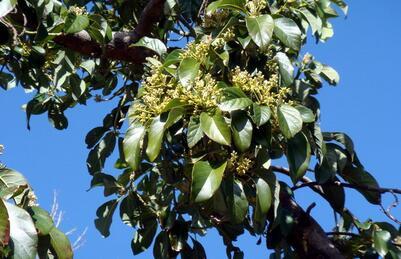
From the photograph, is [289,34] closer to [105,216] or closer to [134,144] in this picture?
[134,144]

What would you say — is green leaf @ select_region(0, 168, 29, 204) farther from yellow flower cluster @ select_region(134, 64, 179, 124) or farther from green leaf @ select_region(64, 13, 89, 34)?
green leaf @ select_region(64, 13, 89, 34)

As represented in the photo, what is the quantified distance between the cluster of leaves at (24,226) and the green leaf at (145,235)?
0.63m

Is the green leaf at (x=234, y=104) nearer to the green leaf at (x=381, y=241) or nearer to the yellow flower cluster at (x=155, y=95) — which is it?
the yellow flower cluster at (x=155, y=95)

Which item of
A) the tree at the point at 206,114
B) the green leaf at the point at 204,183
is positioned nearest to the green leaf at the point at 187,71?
the tree at the point at 206,114

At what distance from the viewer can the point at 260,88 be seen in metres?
1.56

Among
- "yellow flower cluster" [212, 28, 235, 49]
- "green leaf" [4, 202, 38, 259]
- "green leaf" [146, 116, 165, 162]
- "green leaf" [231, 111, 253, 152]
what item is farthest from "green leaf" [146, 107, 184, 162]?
"green leaf" [4, 202, 38, 259]

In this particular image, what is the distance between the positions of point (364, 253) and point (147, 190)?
0.63m

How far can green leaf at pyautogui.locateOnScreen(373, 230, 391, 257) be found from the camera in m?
1.83

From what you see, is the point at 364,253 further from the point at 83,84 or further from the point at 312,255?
the point at 83,84

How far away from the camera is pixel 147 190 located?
7.08 feet

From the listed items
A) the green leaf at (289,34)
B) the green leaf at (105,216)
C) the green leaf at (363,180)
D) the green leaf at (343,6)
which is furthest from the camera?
the green leaf at (343,6)

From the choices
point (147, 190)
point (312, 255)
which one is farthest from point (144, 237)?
point (312, 255)

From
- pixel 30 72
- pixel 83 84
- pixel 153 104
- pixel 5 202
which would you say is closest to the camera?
pixel 5 202

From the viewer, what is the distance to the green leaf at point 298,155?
159 centimetres
